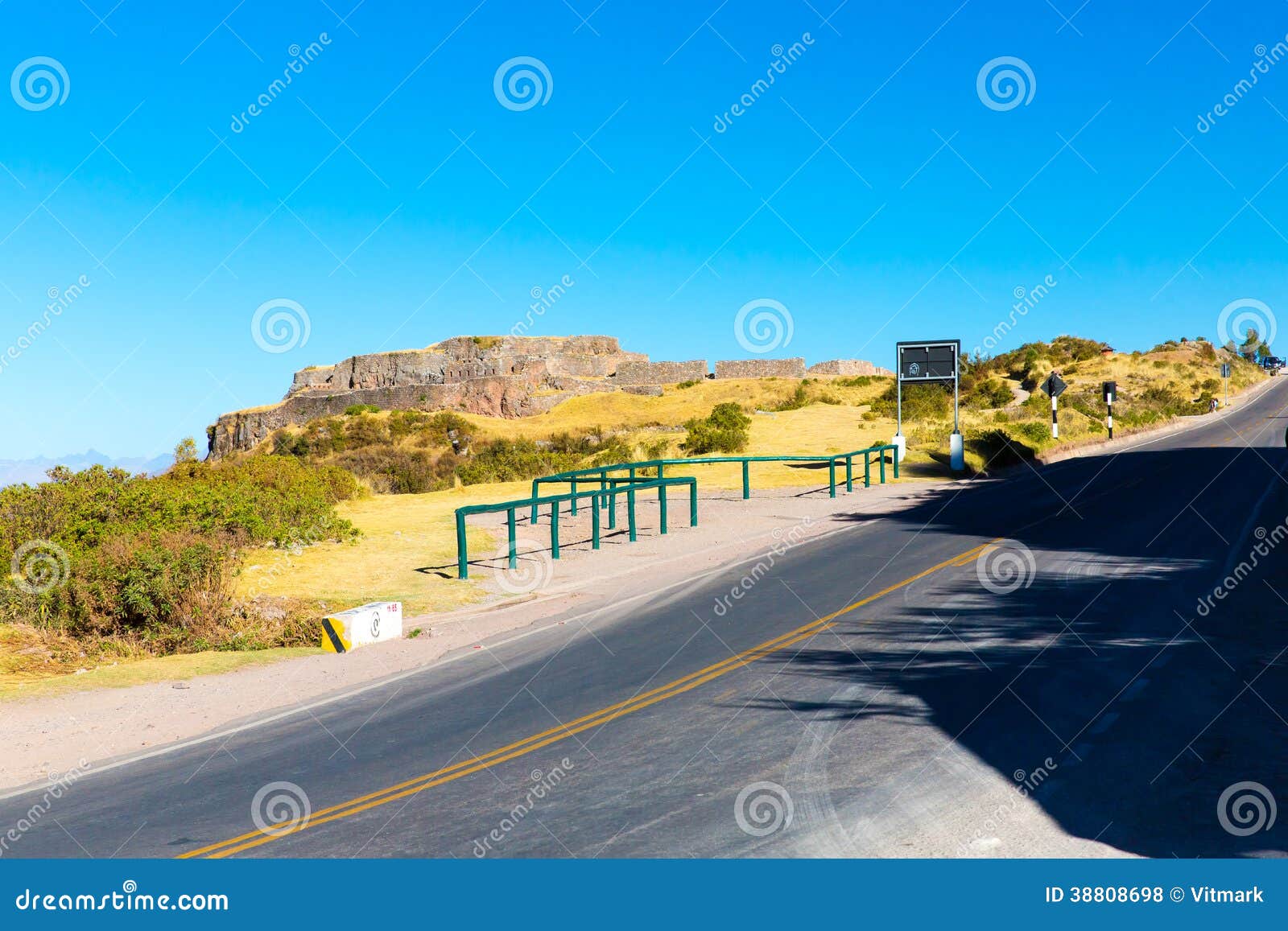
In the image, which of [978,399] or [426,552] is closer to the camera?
[426,552]

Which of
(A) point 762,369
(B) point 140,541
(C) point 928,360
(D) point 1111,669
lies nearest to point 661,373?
(A) point 762,369

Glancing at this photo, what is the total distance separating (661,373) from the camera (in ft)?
281

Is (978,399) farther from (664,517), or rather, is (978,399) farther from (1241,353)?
(1241,353)

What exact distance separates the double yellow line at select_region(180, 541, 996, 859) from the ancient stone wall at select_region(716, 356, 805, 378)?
72.6 metres

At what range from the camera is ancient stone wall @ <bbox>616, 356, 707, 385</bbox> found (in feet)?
279

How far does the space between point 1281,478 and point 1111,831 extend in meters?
24.6

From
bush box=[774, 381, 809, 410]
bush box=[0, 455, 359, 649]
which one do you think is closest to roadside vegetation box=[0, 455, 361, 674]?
bush box=[0, 455, 359, 649]

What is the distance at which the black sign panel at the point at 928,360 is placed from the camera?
32156mm

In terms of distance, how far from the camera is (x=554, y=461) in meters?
41.4

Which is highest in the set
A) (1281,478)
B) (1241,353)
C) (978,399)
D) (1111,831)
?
(1241,353)

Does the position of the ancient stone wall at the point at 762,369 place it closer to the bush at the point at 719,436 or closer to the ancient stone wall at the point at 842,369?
the ancient stone wall at the point at 842,369

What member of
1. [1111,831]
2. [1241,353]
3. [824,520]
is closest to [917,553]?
[824,520]

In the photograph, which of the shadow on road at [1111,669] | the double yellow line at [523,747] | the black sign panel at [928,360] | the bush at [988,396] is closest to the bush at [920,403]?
the bush at [988,396]

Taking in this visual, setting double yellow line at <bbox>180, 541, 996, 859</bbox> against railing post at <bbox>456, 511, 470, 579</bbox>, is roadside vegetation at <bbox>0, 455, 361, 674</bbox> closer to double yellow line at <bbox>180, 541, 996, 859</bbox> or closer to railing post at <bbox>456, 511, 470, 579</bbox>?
railing post at <bbox>456, 511, 470, 579</bbox>
